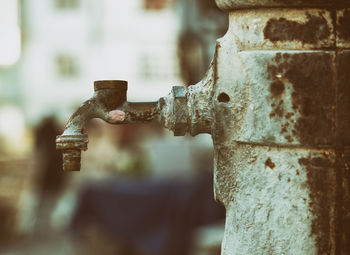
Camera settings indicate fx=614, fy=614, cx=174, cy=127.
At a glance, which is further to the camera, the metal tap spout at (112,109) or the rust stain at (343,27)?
the metal tap spout at (112,109)

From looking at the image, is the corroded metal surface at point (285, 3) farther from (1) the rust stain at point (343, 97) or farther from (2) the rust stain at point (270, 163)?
(2) the rust stain at point (270, 163)

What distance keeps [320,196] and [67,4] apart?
18906 mm

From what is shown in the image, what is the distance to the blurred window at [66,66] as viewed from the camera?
19.4 m

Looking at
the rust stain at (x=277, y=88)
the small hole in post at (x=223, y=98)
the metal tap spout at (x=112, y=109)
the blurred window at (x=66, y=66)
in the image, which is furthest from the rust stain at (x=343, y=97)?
the blurred window at (x=66, y=66)

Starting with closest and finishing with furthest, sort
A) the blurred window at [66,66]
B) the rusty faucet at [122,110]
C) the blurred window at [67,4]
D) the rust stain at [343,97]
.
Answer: the rust stain at [343,97] → the rusty faucet at [122,110] → the blurred window at [67,4] → the blurred window at [66,66]

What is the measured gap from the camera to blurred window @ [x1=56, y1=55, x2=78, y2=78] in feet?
63.7

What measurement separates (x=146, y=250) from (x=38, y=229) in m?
4.25

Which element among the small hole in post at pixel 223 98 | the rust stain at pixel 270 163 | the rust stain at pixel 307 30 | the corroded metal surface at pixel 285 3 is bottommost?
the rust stain at pixel 270 163

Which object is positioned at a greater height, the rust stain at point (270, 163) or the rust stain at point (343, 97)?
the rust stain at point (343, 97)

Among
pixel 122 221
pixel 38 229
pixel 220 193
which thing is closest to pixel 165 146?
pixel 122 221

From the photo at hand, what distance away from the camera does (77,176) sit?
37.5 feet

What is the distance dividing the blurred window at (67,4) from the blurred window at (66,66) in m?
1.54

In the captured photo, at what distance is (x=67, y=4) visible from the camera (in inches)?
760

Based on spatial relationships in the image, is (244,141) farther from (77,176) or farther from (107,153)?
(107,153)
